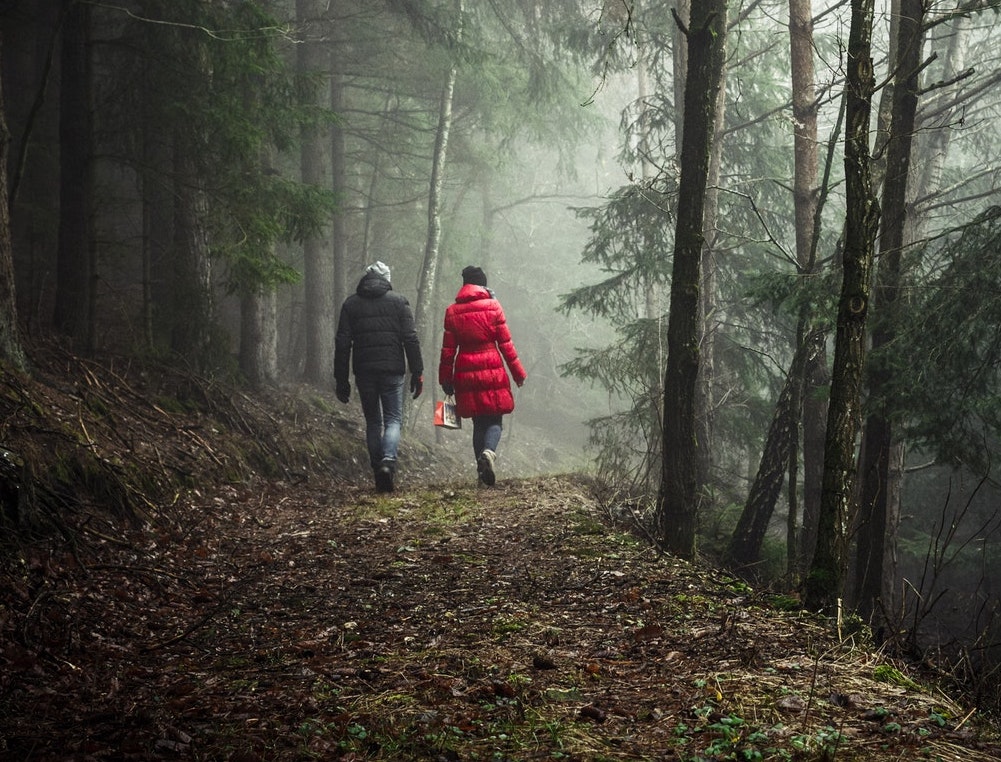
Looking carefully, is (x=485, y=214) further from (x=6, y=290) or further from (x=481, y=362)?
(x=6, y=290)

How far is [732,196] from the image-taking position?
1517cm

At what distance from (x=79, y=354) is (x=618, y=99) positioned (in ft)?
115

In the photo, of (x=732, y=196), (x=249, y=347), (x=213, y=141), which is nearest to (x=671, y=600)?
(x=213, y=141)

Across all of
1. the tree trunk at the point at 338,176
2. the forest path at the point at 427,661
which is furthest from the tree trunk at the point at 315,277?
the forest path at the point at 427,661

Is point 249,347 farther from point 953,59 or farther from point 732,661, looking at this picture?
point 953,59

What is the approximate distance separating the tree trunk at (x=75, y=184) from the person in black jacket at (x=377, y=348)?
2.85 metres

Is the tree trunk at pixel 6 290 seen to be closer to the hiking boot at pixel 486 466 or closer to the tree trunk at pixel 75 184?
the tree trunk at pixel 75 184

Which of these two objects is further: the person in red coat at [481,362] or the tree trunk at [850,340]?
the person in red coat at [481,362]

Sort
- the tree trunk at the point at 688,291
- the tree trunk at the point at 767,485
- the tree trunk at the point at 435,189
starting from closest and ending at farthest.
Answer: the tree trunk at the point at 688,291
the tree trunk at the point at 767,485
the tree trunk at the point at 435,189

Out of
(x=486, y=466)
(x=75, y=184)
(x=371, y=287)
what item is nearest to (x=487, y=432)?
(x=486, y=466)

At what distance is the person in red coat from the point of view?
944cm

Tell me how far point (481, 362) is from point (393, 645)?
549 centimetres

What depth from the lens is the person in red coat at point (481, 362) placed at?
9438 millimetres

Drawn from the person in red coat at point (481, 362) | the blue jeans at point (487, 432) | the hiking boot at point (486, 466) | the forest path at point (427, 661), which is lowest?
the forest path at point (427, 661)
